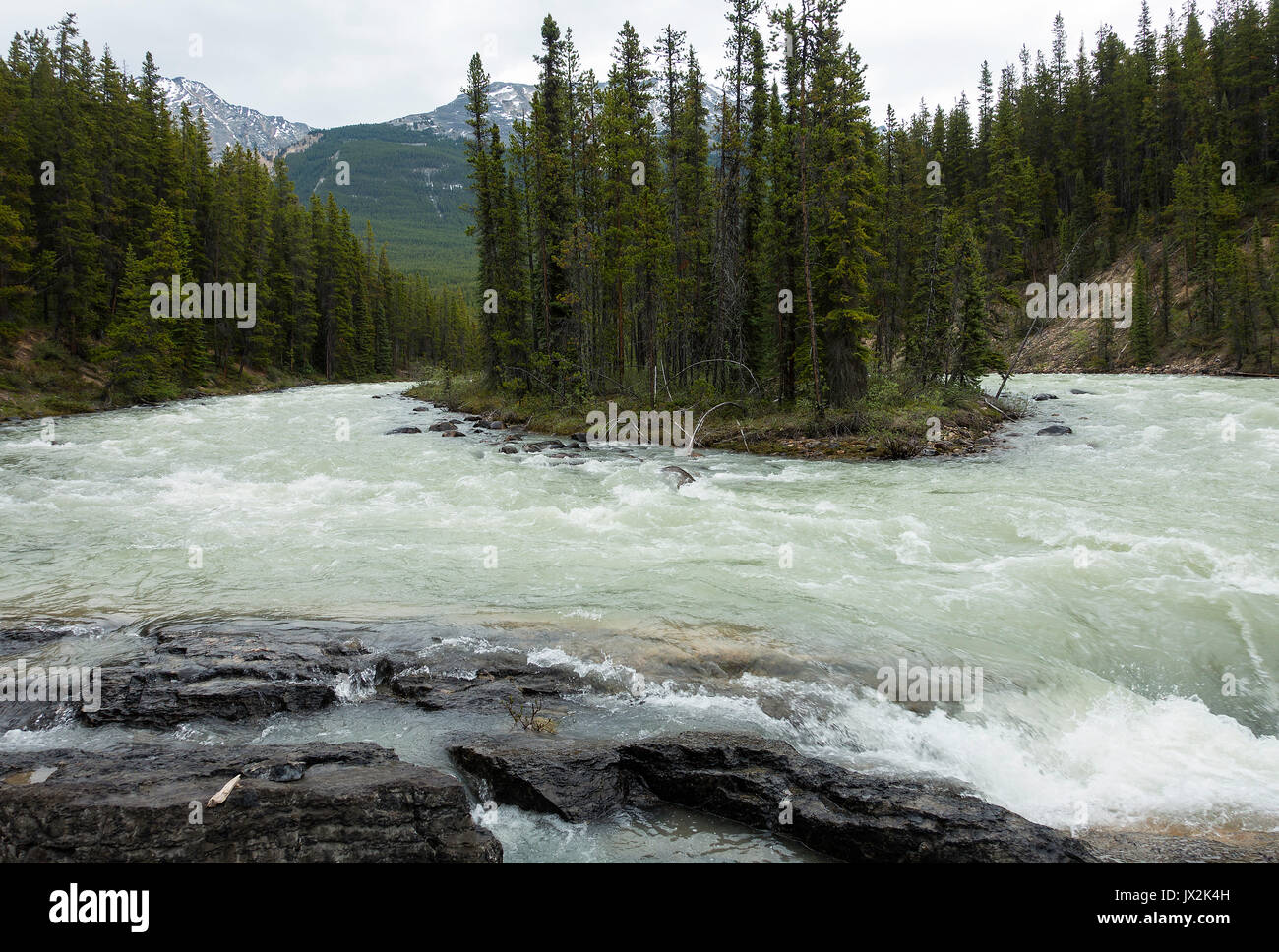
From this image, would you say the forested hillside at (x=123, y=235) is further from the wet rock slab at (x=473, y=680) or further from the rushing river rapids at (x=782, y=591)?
the wet rock slab at (x=473, y=680)

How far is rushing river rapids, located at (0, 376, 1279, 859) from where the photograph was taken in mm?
6105

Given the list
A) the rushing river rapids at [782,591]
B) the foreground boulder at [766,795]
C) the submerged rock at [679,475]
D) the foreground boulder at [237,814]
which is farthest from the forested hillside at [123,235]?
the foreground boulder at [766,795]

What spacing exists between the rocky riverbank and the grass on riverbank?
1787 centimetres

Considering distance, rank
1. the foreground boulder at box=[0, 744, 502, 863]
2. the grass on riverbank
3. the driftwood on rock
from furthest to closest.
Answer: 1. the grass on riverbank
2. the driftwood on rock
3. the foreground boulder at box=[0, 744, 502, 863]

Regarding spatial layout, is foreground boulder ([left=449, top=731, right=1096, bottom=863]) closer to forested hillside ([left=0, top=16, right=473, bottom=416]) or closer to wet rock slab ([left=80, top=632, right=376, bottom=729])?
wet rock slab ([left=80, top=632, right=376, bottom=729])

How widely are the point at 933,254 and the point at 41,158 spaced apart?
2058 inches

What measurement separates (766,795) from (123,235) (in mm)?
56329

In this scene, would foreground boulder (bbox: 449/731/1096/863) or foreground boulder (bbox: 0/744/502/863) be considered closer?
foreground boulder (bbox: 0/744/502/863)

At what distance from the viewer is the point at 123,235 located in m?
44.3

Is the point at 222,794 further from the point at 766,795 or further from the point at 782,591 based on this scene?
the point at 782,591

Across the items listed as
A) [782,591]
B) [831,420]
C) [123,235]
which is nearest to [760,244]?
[831,420]

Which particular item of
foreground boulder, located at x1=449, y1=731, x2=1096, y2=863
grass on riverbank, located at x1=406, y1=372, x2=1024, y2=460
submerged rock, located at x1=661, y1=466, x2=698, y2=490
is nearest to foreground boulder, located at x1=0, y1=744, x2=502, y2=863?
foreground boulder, located at x1=449, y1=731, x2=1096, y2=863

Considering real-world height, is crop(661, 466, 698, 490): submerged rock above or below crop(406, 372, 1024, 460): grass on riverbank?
below
